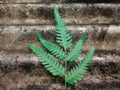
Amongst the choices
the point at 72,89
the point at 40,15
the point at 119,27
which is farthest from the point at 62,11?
the point at 72,89

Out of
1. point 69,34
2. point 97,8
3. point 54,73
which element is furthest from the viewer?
point 97,8

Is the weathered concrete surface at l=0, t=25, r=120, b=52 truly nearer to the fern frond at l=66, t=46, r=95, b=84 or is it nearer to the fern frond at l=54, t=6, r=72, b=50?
the fern frond at l=54, t=6, r=72, b=50

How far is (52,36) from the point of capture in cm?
198

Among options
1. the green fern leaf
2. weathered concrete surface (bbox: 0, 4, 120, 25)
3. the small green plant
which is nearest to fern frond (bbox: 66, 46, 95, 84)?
the small green plant

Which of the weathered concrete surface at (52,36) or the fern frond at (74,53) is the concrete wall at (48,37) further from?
the fern frond at (74,53)

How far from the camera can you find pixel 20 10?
6.77ft

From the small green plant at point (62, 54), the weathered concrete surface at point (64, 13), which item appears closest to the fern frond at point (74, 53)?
the small green plant at point (62, 54)

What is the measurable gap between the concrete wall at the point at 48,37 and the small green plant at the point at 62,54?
68mm

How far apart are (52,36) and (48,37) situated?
1.3 inches

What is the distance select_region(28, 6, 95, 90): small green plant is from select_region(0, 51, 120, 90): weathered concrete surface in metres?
0.06

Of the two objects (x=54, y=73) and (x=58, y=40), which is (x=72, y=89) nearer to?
(x=54, y=73)

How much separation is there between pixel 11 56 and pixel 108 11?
834 millimetres

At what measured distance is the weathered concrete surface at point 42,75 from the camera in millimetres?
1845

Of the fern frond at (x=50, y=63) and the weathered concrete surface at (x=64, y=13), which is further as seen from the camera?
the weathered concrete surface at (x=64, y=13)
